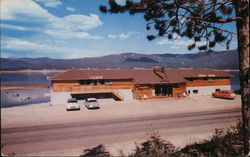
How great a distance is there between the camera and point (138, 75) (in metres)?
36.8

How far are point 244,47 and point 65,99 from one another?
30413 mm

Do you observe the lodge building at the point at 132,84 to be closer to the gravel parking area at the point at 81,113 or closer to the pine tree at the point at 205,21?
the gravel parking area at the point at 81,113

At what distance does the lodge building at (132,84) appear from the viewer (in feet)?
103

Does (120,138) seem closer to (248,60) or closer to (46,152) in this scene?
(46,152)

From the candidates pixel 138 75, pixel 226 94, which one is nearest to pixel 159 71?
pixel 138 75

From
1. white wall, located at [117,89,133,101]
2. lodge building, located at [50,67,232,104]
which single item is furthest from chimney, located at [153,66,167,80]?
white wall, located at [117,89,133,101]

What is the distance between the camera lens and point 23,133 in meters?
14.7

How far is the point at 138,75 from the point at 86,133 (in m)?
24.2

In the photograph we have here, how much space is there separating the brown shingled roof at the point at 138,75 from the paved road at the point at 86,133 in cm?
1644

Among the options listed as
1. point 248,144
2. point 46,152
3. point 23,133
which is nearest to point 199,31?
point 248,144

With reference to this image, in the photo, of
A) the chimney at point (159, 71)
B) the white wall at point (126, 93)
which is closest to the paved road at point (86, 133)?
the white wall at point (126, 93)

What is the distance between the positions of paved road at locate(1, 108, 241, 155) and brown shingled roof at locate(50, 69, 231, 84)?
1644 cm

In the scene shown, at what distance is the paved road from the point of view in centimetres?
1194

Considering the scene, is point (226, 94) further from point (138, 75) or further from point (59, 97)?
point (59, 97)
